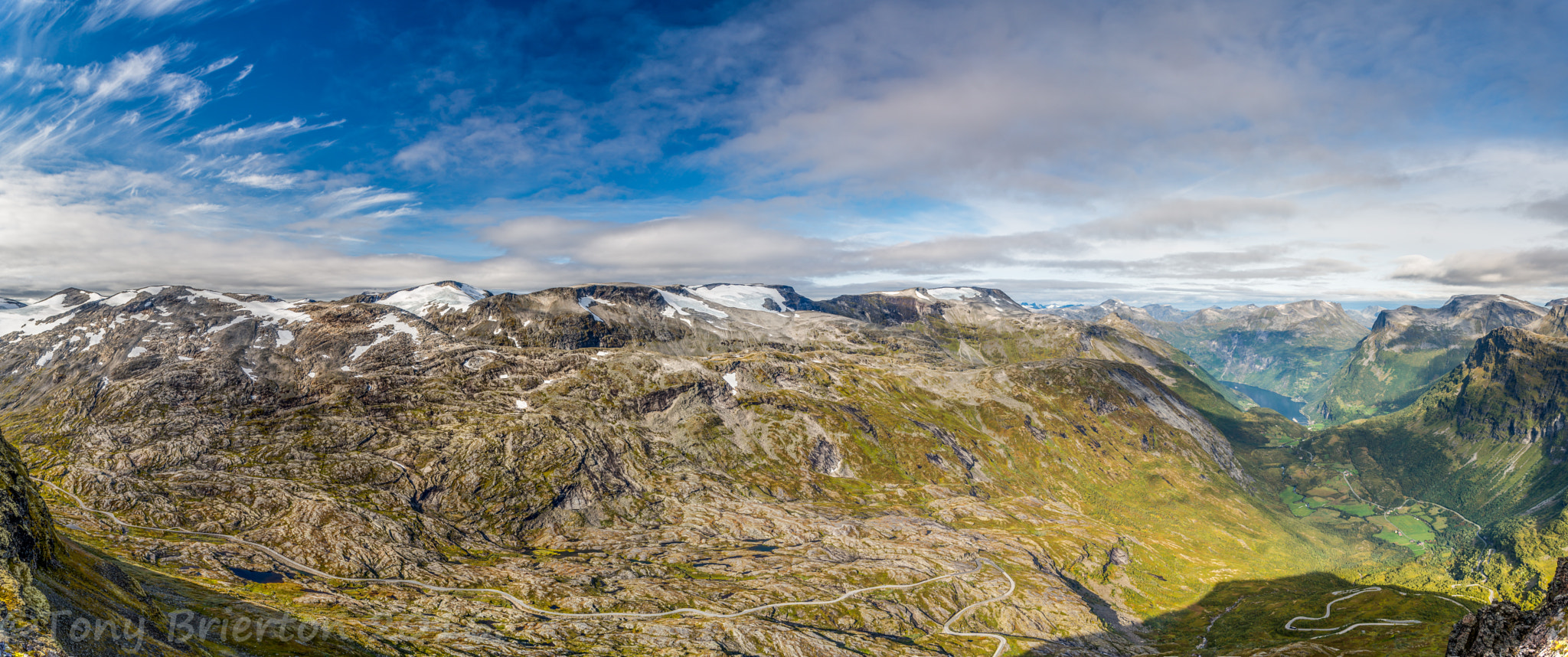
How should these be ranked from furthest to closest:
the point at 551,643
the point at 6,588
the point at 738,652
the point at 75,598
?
1. the point at 738,652
2. the point at 551,643
3. the point at 75,598
4. the point at 6,588

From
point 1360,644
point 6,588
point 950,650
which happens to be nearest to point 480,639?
point 6,588

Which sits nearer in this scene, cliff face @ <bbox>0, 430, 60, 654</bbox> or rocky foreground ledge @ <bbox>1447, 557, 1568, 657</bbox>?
rocky foreground ledge @ <bbox>1447, 557, 1568, 657</bbox>

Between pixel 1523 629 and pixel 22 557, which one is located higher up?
pixel 1523 629

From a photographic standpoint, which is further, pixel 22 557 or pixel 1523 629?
pixel 22 557

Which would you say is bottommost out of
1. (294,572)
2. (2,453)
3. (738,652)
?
(738,652)

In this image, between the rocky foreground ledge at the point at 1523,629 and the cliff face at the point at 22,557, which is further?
the cliff face at the point at 22,557

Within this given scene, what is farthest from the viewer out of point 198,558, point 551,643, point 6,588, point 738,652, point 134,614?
point 198,558

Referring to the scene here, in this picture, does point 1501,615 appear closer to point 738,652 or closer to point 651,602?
point 738,652

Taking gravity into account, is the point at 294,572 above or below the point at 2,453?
below
